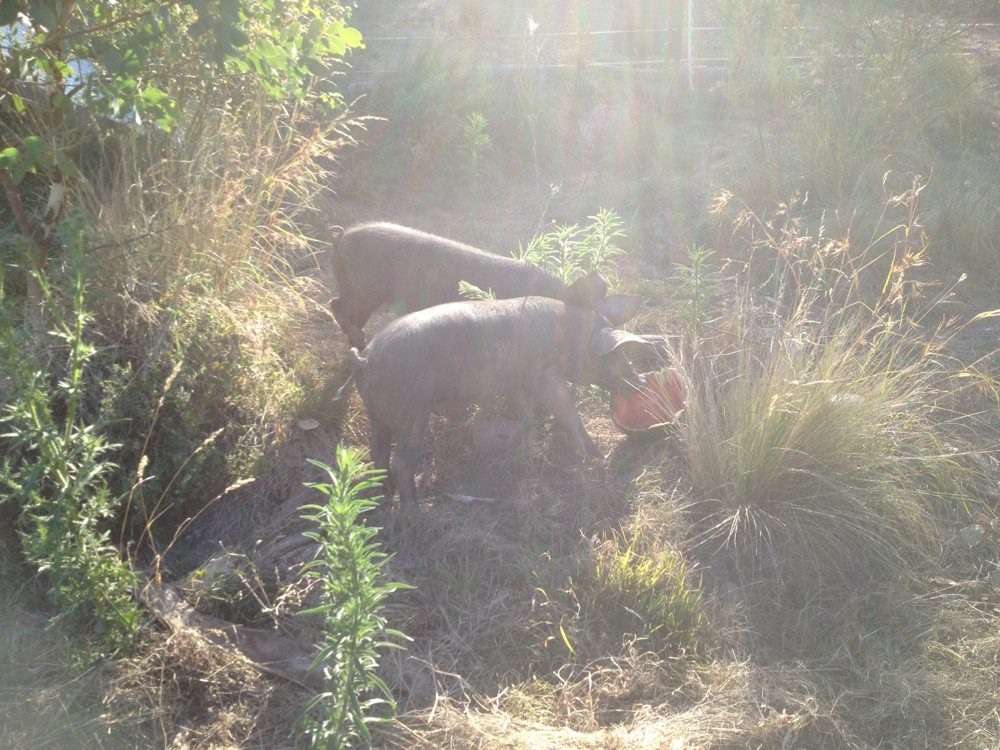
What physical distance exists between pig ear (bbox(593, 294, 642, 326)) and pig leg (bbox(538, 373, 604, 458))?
0.62 metres

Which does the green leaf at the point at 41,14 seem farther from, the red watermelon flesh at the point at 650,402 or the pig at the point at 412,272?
the red watermelon flesh at the point at 650,402

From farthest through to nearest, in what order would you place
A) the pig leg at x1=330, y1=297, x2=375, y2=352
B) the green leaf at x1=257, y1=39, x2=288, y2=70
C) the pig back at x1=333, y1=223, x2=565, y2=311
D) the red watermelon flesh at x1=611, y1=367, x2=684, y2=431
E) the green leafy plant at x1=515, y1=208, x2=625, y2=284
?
the pig leg at x1=330, y1=297, x2=375, y2=352, the pig back at x1=333, y1=223, x2=565, y2=311, the green leafy plant at x1=515, y1=208, x2=625, y2=284, the red watermelon flesh at x1=611, y1=367, x2=684, y2=431, the green leaf at x1=257, y1=39, x2=288, y2=70

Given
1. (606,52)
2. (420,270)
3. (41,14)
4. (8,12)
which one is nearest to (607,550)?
(420,270)

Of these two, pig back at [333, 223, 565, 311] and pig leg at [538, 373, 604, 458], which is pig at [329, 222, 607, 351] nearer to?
pig back at [333, 223, 565, 311]

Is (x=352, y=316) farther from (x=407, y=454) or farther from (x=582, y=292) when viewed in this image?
(x=407, y=454)

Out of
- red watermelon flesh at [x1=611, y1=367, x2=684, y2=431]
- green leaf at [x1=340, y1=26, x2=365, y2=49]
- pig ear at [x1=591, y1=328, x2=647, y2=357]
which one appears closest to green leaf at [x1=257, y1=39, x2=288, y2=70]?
green leaf at [x1=340, y1=26, x2=365, y2=49]

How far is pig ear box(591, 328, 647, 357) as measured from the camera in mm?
4938

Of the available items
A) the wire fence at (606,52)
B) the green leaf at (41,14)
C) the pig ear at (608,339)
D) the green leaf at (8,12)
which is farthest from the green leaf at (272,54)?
the wire fence at (606,52)

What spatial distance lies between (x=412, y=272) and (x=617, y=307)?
1312 millimetres

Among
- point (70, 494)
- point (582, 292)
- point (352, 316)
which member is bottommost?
point (352, 316)

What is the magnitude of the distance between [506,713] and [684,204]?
554cm

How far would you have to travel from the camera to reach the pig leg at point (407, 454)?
431cm

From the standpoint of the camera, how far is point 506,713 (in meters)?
3.29

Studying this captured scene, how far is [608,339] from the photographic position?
4.96 m
